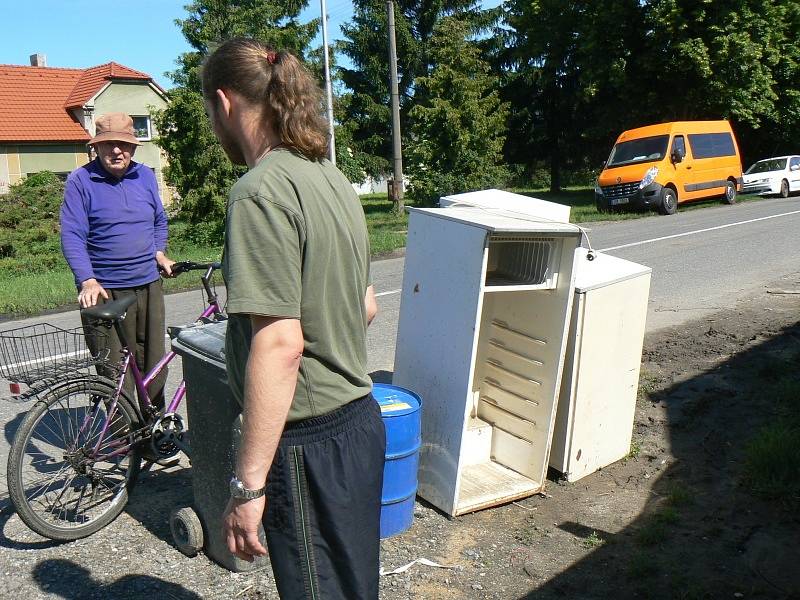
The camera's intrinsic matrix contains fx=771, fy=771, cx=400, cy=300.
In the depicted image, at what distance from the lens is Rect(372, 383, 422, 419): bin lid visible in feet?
12.3

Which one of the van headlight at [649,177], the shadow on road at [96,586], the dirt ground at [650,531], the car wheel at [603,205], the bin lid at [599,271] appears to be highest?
the bin lid at [599,271]

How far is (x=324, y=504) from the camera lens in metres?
2.00

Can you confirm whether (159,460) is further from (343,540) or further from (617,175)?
(617,175)

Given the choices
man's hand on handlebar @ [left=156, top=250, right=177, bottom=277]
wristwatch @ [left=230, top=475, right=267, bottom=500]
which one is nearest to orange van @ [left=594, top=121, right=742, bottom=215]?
man's hand on handlebar @ [left=156, top=250, right=177, bottom=277]

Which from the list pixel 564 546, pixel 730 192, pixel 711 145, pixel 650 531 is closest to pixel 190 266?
pixel 564 546

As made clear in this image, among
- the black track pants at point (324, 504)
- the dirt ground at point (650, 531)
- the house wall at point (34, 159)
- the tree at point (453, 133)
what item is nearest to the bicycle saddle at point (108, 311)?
the dirt ground at point (650, 531)

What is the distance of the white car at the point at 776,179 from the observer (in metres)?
26.1

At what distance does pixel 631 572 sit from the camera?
3471 millimetres

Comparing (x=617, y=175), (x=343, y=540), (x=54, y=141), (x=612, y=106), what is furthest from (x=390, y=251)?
(x=54, y=141)

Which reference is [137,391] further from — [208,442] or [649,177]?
[649,177]

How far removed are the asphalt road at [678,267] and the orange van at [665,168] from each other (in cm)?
100

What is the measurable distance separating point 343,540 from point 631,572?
1.95 meters

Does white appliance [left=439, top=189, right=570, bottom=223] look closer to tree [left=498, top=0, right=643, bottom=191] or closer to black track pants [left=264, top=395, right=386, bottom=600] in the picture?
black track pants [left=264, top=395, right=386, bottom=600]

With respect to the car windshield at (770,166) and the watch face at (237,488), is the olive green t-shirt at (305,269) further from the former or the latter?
the car windshield at (770,166)
